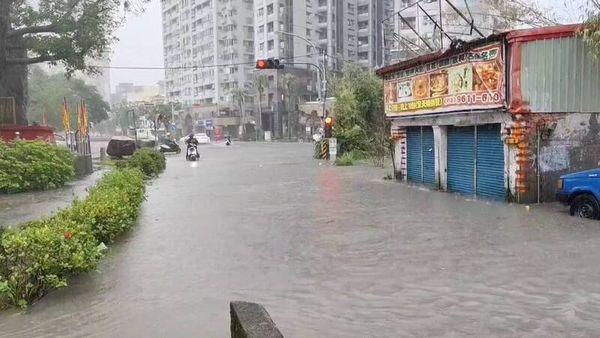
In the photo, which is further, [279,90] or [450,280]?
[279,90]

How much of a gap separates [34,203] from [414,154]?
10.7 metres

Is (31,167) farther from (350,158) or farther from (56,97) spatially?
(56,97)

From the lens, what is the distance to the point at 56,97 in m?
77.6

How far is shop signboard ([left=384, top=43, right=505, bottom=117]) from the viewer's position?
1288 centimetres

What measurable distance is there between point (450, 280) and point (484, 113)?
7.66 metres

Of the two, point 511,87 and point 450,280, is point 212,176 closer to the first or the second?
point 511,87

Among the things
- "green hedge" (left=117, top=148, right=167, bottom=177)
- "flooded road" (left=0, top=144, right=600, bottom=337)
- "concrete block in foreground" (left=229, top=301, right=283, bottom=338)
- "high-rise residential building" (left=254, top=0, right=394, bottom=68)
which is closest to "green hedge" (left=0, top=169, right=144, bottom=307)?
"flooded road" (left=0, top=144, right=600, bottom=337)

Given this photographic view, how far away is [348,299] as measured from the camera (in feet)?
19.5

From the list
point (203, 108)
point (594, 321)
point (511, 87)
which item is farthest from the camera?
point (203, 108)

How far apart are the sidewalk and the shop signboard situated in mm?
8938

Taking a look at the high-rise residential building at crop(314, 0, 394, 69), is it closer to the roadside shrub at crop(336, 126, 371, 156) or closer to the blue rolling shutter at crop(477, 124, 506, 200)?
the roadside shrub at crop(336, 126, 371, 156)

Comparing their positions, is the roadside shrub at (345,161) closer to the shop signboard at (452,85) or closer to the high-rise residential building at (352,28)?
the shop signboard at (452,85)

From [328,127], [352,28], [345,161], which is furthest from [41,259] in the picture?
[352,28]

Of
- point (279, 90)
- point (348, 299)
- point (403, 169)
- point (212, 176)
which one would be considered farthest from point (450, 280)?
point (279, 90)
